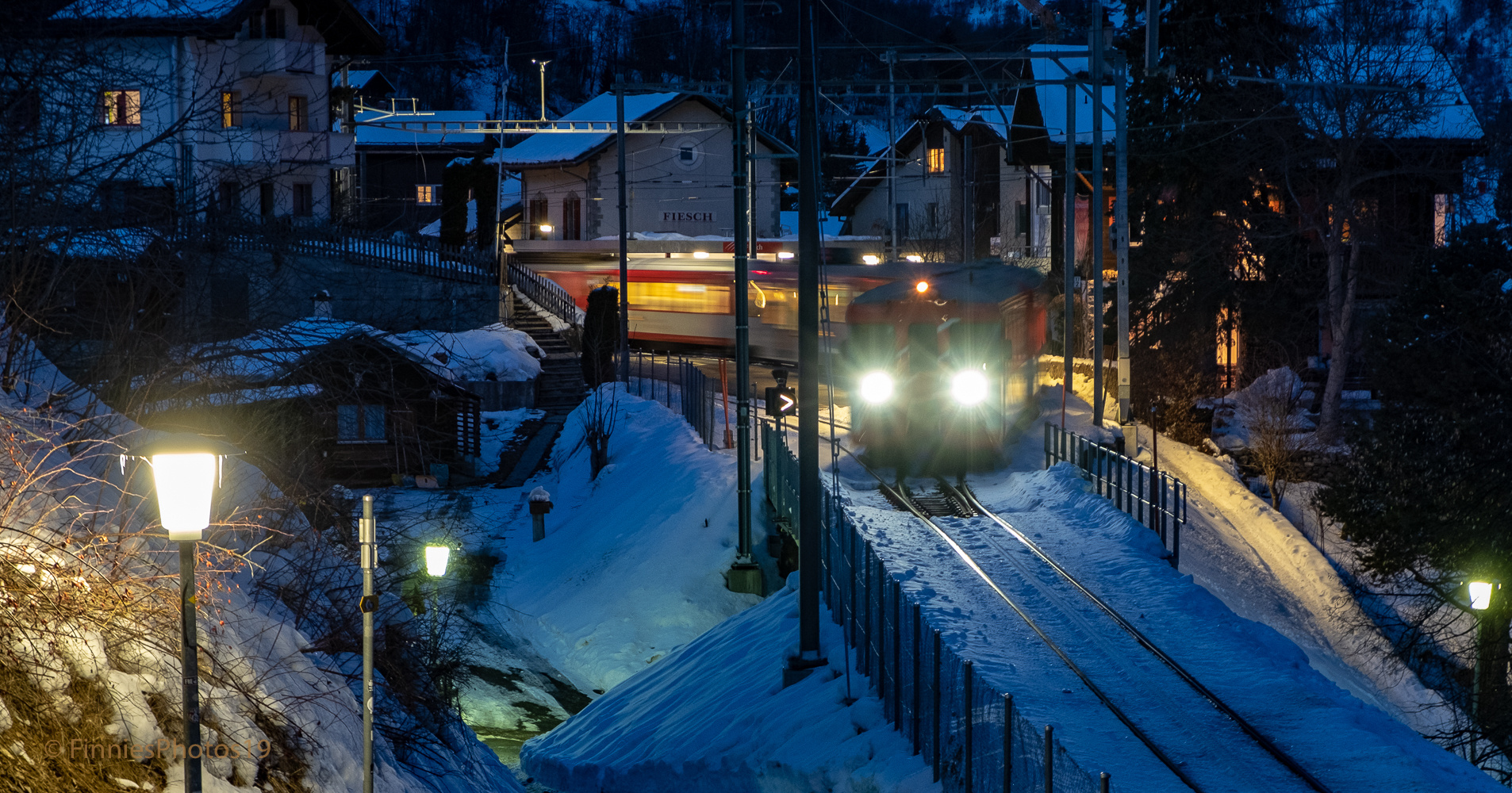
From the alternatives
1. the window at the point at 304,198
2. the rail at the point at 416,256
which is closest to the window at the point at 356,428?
the rail at the point at 416,256

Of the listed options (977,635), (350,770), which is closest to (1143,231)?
(977,635)

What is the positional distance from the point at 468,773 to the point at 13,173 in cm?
651

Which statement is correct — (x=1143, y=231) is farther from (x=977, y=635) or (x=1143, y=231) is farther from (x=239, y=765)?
(x=239, y=765)

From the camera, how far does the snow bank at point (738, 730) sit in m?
12.8

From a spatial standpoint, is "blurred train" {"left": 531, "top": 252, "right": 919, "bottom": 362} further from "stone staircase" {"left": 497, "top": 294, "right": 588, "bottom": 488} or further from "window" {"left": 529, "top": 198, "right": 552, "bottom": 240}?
"window" {"left": 529, "top": 198, "right": 552, "bottom": 240}

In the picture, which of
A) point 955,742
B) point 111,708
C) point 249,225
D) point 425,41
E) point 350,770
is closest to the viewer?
point 111,708

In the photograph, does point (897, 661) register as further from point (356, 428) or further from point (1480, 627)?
point (356, 428)

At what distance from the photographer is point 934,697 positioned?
37.5 ft

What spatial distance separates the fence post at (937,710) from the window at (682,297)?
3136 cm

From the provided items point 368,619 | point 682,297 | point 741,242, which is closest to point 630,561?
point 741,242

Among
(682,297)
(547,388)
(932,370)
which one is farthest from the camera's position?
(682,297)

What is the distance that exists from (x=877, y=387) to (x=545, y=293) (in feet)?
84.0

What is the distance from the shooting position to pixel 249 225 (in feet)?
48.5

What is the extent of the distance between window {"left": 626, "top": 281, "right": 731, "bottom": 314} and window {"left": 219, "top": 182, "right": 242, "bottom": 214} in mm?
27585
